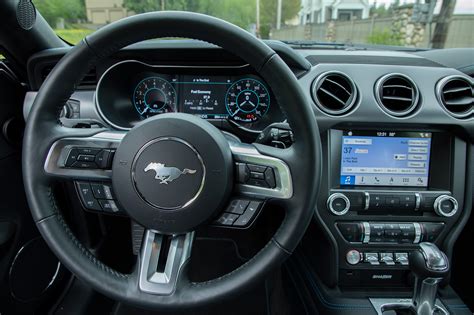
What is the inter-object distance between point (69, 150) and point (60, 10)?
0.94m

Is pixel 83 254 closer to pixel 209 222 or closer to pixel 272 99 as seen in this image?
pixel 209 222

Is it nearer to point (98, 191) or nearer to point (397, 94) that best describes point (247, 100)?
point (397, 94)

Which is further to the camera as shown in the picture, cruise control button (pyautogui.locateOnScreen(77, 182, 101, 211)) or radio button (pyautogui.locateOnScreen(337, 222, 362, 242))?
radio button (pyautogui.locateOnScreen(337, 222, 362, 242))

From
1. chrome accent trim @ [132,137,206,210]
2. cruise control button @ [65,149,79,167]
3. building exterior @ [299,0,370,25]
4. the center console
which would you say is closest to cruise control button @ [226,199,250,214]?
chrome accent trim @ [132,137,206,210]

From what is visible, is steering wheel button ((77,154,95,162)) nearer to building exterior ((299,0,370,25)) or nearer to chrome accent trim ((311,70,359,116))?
chrome accent trim ((311,70,359,116))

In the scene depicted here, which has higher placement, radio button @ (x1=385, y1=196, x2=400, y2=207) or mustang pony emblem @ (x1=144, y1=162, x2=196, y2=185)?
mustang pony emblem @ (x1=144, y1=162, x2=196, y2=185)

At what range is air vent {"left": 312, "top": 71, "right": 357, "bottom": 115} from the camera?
155cm

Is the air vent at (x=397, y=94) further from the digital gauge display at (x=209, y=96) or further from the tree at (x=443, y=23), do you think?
the tree at (x=443, y=23)

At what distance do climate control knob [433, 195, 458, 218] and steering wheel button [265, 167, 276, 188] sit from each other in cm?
87

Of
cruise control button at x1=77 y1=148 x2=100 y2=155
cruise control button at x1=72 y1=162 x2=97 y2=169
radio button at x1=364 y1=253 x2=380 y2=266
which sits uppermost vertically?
cruise control button at x1=77 y1=148 x2=100 y2=155

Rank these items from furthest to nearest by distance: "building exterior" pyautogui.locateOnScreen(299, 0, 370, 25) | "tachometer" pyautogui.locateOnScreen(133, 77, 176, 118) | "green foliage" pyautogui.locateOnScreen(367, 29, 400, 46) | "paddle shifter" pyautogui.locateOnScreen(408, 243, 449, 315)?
"green foliage" pyautogui.locateOnScreen(367, 29, 400, 46)
"building exterior" pyautogui.locateOnScreen(299, 0, 370, 25)
"tachometer" pyautogui.locateOnScreen(133, 77, 176, 118)
"paddle shifter" pyautogui.locateOnScreen(408, 243, 449, 315)

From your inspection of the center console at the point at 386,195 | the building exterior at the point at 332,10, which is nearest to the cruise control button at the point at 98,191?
the center console at the point at 386,195

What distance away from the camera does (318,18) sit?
9.59 feet

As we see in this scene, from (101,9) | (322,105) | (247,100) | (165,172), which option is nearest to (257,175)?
(165,172)
